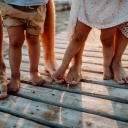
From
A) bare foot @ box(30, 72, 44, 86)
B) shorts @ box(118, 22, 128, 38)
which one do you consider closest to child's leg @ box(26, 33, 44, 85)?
bare foot @ box(30, 72, 44, 86)

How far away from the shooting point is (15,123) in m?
1.38

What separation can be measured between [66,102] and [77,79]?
0.30m

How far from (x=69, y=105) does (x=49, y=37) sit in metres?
0.70

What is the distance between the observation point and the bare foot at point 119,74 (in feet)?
5.72

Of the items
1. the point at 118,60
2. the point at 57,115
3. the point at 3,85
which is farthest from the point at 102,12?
the point at 3,85

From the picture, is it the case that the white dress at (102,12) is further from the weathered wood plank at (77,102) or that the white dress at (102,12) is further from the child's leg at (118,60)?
the weathered wood plank at (77,102)

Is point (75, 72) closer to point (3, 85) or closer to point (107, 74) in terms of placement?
point (107, 74)

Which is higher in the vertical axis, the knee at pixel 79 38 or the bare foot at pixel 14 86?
the knee at pixel 79 38

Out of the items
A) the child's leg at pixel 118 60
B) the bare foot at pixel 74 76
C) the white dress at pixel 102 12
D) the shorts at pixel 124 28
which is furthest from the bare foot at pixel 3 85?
the shorts at pixel 124 28

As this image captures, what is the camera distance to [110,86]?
1.73 meters

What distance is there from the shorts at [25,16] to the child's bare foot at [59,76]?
0.36 m

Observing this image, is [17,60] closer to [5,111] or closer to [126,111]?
[5,111]

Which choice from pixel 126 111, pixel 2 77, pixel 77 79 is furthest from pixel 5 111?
pixel 126 111

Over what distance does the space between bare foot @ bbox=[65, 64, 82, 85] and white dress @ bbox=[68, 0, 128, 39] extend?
1.37ft
